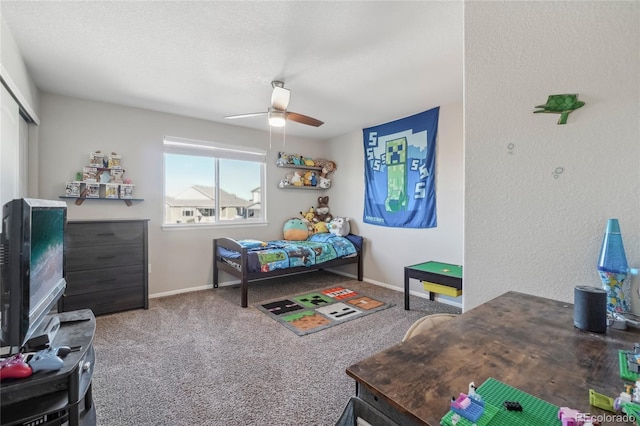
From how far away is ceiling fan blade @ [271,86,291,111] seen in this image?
8.60 ft

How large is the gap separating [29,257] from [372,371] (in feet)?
4.04

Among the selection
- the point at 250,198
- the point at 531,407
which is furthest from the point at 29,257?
the point at 250,198

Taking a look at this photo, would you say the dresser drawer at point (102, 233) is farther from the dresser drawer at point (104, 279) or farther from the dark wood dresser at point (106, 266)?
the dresser drawer at point (104, 279)

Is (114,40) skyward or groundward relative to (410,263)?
skyward

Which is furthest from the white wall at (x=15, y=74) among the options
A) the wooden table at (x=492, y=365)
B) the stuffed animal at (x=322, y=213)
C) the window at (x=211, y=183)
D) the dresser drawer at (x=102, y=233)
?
the stuffed animal at (x=322, y=213)

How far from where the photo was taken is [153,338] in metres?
2.54

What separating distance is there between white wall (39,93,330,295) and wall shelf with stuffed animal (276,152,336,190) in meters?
0.18

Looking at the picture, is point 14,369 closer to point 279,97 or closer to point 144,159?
point 279,97

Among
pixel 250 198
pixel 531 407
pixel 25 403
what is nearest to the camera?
pixel 531 407

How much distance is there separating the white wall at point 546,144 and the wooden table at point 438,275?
5.12 feet

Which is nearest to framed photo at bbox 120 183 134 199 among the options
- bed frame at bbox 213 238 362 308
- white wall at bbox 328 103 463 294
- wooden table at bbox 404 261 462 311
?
bed frame at bbox 213 238 362 308

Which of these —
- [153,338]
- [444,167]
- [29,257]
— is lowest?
[153,338]

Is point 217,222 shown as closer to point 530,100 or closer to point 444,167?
point 444,167

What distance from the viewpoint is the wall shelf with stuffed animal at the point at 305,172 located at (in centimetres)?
468
